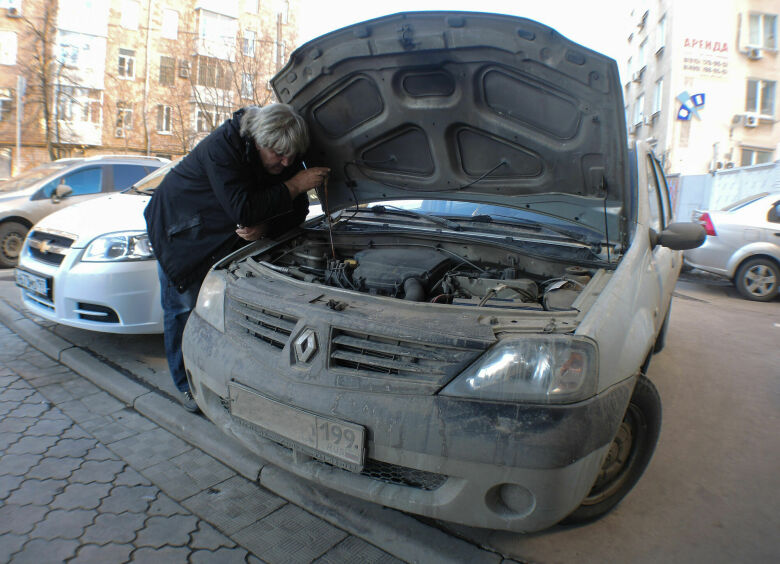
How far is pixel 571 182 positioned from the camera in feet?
9.34

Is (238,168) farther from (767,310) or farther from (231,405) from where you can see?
(767,310)

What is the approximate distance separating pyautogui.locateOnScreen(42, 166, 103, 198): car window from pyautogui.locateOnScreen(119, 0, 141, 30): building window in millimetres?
24678

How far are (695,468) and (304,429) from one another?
2102mm

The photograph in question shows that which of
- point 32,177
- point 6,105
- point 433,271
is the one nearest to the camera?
point 433,271

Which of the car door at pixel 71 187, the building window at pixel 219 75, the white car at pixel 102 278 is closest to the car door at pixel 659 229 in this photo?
the white car at pixel 102 278

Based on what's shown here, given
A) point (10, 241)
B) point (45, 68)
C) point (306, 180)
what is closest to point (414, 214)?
point (306, 180)

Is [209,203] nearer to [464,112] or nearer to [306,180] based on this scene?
[306,180]

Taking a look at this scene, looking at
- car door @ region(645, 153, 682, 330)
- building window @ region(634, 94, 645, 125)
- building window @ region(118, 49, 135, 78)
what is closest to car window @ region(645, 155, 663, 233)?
car door @ region(645, 153, 682, 330)

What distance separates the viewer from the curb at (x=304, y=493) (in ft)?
Answer: 6.95

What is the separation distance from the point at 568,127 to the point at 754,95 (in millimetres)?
24143

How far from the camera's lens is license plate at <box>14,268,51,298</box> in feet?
13.2

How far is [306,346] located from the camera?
206 cm

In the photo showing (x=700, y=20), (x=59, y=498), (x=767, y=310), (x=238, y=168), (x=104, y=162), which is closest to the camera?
(x=59, y=498)

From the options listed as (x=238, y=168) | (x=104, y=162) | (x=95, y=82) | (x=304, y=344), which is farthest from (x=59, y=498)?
(x=95, y=82)
